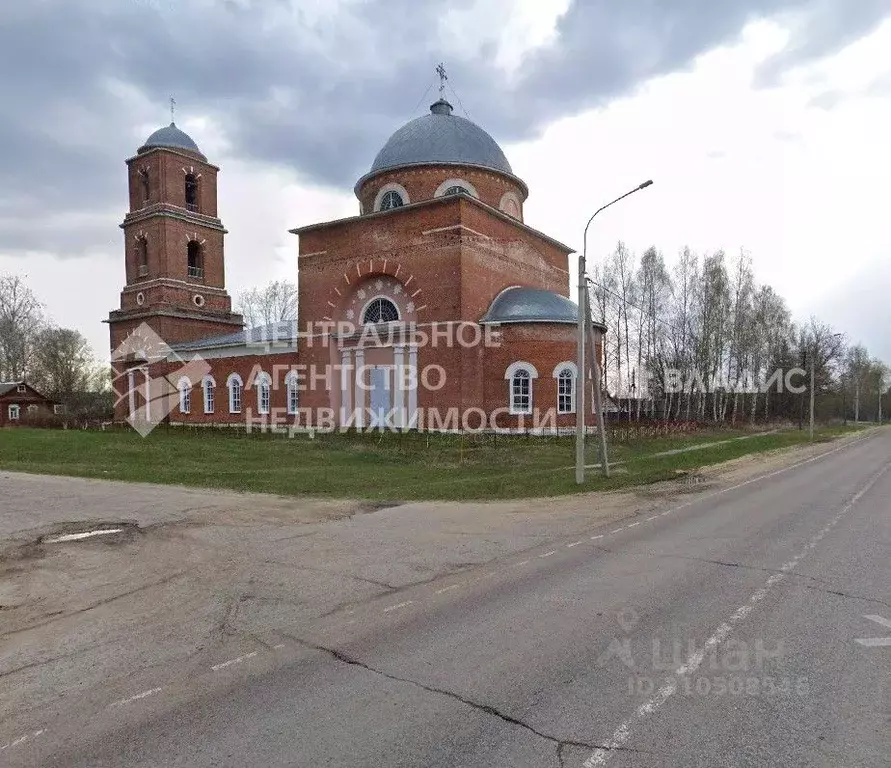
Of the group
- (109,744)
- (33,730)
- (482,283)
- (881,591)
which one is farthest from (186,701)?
(482,283)

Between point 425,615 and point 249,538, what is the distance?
425cm

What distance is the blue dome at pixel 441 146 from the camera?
2983 centimetres

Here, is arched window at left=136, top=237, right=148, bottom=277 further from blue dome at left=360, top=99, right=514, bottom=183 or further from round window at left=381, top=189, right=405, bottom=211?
round window at left=381, top=189, right=405, bottom=211

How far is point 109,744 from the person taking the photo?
11.3 feet

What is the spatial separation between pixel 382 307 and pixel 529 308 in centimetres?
697

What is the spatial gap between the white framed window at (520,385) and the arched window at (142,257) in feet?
83.8

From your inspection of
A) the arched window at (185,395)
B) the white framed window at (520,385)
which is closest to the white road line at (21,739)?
the white framed window at (520,385)

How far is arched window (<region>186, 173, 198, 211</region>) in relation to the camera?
125ft

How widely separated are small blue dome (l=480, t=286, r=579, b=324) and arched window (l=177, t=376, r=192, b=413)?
2075 cm

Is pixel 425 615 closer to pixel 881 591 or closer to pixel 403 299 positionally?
pixel 881 591

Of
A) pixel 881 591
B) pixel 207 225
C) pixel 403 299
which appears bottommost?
pixel 881 591

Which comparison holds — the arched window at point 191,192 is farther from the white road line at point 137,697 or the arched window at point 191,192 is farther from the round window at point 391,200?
the white road line at point 137,697

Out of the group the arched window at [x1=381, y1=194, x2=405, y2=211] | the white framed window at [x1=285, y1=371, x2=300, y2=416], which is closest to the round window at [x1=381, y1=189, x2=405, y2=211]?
the arched window at [x1=381, y1=194, x2=405, y2=211]

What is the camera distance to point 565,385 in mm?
26578
